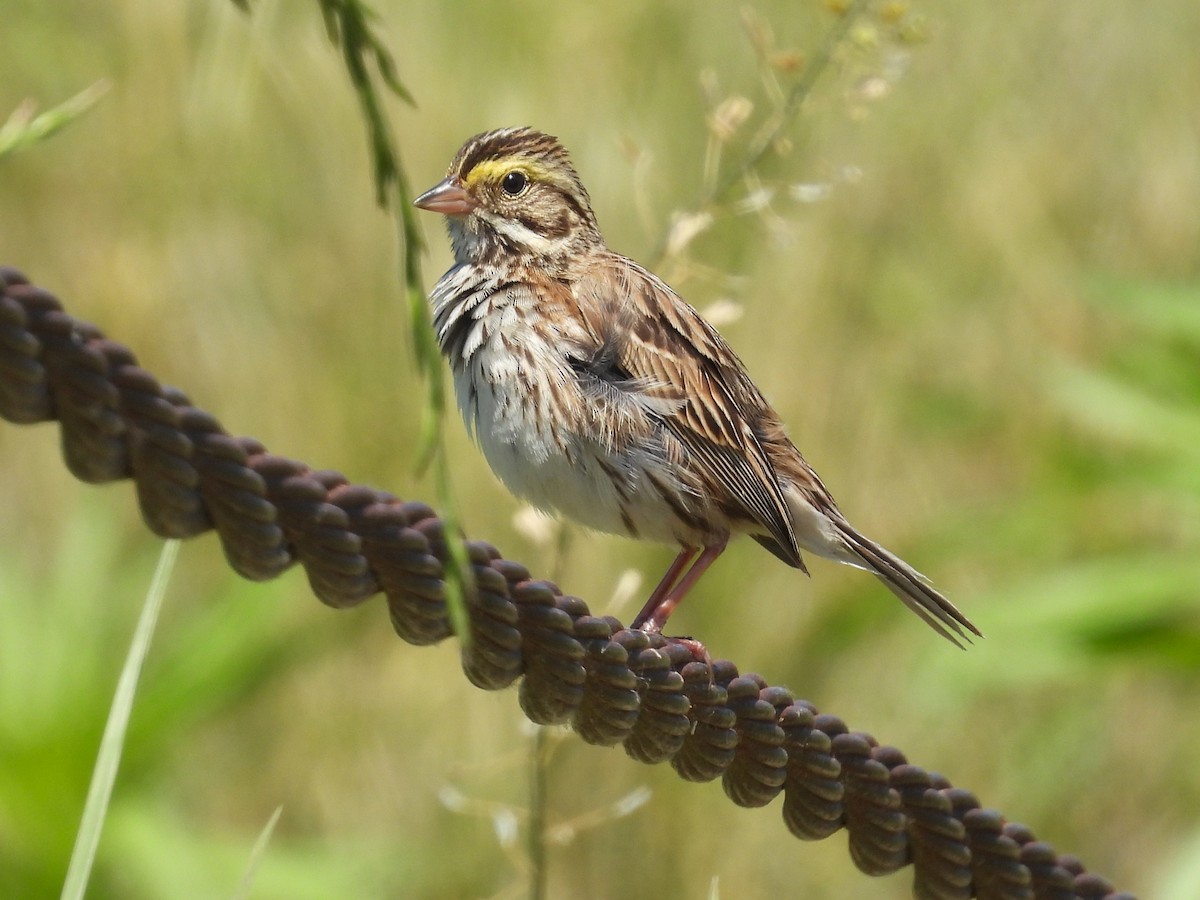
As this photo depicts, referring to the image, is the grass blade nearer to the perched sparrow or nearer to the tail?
the perched sparrow

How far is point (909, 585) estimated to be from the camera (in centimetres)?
→ 431

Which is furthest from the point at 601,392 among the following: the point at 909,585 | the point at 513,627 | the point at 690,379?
the point at 513,627

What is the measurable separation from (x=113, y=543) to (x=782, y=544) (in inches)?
164

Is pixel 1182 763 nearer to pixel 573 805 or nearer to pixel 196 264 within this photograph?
pixel 573 805

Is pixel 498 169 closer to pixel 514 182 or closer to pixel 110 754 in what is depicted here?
pixel 514 182

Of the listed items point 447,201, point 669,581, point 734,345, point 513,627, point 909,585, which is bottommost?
point 734,345

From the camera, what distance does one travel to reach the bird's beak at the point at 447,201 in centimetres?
448

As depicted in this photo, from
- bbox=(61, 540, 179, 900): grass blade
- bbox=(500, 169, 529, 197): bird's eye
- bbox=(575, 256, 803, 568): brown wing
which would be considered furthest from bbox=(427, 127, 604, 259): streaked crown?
bbox=(61, 540, 179, 900): grass blade

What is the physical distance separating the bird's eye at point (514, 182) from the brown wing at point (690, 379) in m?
0.33

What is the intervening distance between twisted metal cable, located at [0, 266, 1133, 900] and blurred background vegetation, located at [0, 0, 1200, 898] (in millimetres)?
3921

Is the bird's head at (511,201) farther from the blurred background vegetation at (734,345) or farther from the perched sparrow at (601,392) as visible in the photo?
the blurred background vegetation at (734,345)

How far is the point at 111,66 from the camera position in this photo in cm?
814

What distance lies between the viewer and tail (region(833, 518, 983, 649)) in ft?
14.0

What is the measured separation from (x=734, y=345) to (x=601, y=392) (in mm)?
3642
